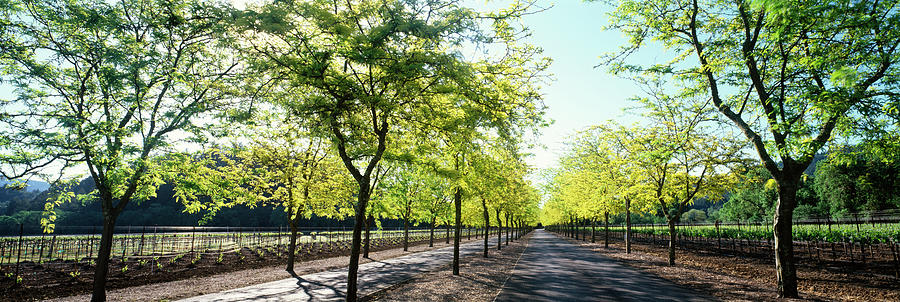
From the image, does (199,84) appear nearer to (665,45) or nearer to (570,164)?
(665,45)

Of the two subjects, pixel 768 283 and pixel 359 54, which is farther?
pixel 768 283

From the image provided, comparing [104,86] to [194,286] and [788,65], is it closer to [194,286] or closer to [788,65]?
[194,286]

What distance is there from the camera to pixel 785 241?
34.4ft

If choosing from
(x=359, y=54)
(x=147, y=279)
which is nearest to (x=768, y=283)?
(x=359, y=54)

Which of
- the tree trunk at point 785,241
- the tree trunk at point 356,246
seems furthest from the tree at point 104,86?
the tree trunk at point 785,241

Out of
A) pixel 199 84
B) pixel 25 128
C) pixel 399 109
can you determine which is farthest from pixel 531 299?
pixel 25 128

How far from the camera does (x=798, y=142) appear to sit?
8.22 m

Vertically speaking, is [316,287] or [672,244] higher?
[672,244]

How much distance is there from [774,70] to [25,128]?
2087 centimetres

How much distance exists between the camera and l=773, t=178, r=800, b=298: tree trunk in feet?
33.6

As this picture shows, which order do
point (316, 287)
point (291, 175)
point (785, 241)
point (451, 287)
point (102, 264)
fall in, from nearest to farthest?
point (785, 241) < point (102, 264) < point (451, 287) < point (316, 287) < point (291, 175)

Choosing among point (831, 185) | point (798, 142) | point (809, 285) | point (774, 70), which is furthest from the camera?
point (831, 185)

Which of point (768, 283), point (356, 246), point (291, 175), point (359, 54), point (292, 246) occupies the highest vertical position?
point (359, 54)

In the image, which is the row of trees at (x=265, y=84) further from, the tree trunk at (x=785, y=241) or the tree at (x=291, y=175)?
the tree trunk at (x=785, y=241)
